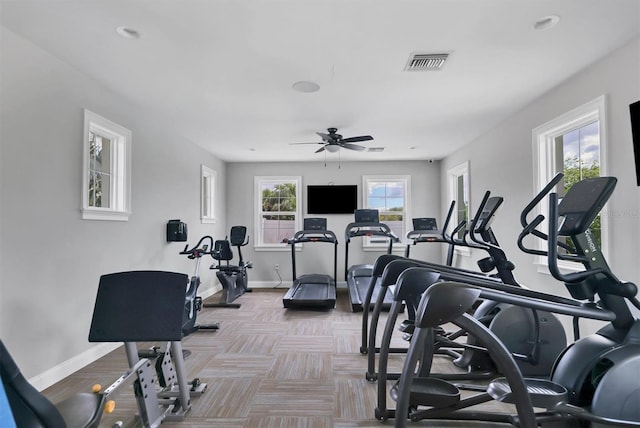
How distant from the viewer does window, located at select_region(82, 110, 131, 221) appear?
3267mm

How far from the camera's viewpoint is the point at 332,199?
24.8 ft

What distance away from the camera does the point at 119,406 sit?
2549 mm

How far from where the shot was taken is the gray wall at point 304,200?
7.57 m

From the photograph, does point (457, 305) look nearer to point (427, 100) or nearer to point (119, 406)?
point (119, 406)

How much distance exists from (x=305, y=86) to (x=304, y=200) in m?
4.24

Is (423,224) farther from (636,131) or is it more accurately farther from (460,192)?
(636,131)

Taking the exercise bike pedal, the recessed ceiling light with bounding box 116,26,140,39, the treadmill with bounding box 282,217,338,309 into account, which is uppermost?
the recessed ceiling light with bounding box 116,26,140,39

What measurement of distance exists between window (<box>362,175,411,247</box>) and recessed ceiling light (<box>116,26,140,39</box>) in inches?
219

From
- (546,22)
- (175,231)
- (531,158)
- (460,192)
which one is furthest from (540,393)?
(460,192)

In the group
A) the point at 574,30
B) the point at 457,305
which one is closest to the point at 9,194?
the point at 457,305

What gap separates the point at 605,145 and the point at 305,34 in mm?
2643

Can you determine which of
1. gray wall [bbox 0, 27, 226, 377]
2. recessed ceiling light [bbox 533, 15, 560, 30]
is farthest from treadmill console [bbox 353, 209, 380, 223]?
recessed ceiling light [bbox 533, 15, 560, 30]

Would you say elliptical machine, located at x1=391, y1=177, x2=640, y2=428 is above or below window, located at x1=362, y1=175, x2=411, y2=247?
below

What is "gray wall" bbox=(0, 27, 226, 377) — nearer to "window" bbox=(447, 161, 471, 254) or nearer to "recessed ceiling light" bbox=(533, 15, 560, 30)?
"recessed ceiling light" bbox=(533, 15, 560, 30)
